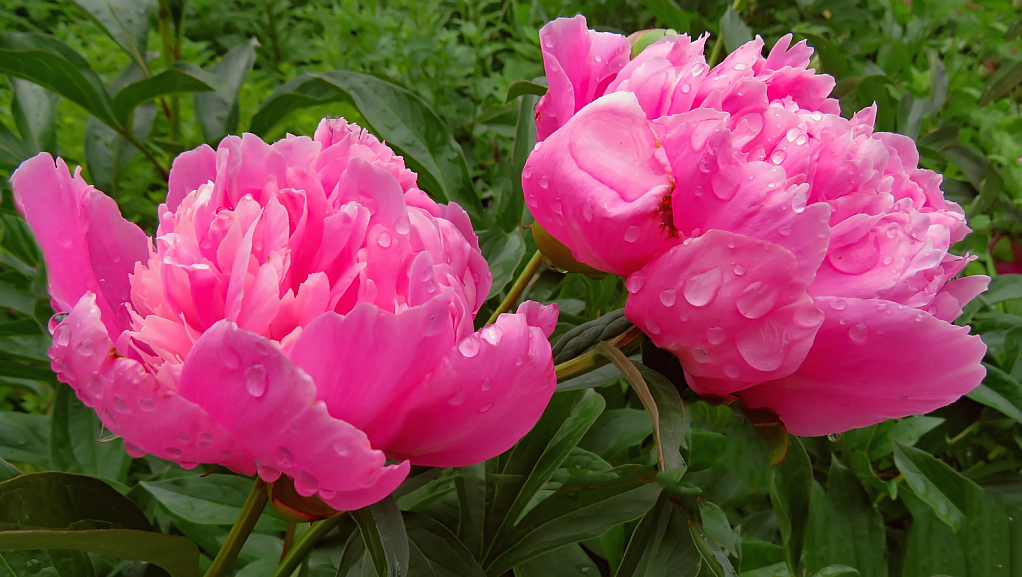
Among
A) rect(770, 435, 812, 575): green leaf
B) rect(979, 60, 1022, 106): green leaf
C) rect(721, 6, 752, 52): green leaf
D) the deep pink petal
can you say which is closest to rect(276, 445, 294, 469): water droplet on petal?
the deep pink petal

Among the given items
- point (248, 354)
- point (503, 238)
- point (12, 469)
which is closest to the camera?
point (248, 354)

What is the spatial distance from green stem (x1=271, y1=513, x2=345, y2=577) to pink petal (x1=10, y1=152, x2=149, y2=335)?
0.15 meters

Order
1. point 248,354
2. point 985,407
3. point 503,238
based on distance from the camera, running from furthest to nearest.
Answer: point 985,407 < point 503,238 < point 248,354

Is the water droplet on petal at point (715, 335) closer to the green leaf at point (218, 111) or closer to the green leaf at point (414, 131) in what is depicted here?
the green leaf at point (414, 131)

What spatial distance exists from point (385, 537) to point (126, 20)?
642 mm

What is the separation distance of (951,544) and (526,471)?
1.34ft

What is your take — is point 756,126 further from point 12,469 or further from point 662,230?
point 12,469

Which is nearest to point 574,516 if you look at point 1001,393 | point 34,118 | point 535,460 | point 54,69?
point 535,460

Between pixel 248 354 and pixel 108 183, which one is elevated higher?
pixel 248 354

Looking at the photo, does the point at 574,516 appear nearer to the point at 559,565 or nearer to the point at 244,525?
the point at 559,565

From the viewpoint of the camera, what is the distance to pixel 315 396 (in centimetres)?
Result: 23

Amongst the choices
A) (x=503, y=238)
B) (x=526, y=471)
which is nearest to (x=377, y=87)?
(x=503, y=238)

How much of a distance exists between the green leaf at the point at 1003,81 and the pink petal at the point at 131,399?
0.93 metres

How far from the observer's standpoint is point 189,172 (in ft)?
1.15
